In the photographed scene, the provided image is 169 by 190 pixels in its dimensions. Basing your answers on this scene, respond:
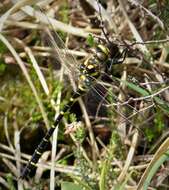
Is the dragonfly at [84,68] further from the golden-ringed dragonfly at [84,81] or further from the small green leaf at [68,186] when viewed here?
the small green leaf at [68,186]

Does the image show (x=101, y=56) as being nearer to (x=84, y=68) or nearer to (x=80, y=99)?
(x=84, y=68)

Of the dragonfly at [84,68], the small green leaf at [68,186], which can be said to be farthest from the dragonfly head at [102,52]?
the small green leaf at [68,186]

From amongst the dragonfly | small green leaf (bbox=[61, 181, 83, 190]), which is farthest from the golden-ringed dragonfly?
small green leaf (bbox=[61, 181, 83, 190])

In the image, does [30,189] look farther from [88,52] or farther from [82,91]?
[88,52]

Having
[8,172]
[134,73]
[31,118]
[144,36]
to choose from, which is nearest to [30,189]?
[8,172]

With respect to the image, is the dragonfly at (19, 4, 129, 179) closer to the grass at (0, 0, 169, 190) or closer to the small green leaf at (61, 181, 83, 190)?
the grass at (0, 0, 169, 190)
